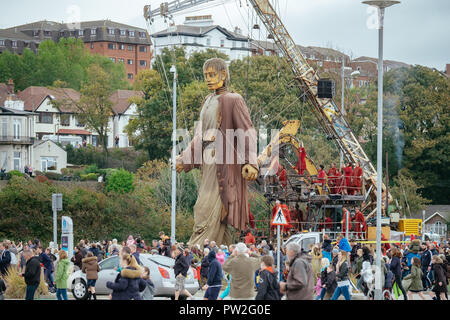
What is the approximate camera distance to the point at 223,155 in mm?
23797

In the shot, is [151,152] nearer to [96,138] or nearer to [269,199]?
[96,138]

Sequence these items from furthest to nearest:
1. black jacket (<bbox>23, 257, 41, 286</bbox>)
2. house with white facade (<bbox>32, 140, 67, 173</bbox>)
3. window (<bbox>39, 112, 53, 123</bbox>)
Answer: window (<bbox>39, 112, 53, 123</bbox>)
house with white facade (<bbox>32, 140, 67, 173</bbox>)
black jacket (<bbox>23, 257, 41, 286</bbox>)

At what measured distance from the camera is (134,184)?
198ft

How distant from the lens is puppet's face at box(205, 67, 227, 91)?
78.0ft

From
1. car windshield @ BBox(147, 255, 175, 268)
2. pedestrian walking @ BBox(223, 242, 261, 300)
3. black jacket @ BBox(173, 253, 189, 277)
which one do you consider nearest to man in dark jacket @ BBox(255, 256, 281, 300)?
pedestrian walking @ BBox(223, 242, 261, 300)

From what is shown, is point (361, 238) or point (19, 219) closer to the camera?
point (361, 238)

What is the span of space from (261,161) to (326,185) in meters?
3.13

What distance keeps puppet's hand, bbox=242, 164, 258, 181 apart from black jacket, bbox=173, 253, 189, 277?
2.72 m

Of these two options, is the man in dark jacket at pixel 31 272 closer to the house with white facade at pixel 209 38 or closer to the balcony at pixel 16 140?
the balcony at pixel 16 140

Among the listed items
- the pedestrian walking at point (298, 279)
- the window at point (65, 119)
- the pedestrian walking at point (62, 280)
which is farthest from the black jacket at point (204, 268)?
the window at point (65, 119)

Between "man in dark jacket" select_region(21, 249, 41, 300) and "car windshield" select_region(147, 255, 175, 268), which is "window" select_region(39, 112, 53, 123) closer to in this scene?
"car windshield" select_region(147, 255, 175, 268)

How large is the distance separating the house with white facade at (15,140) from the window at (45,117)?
18.2 metres
